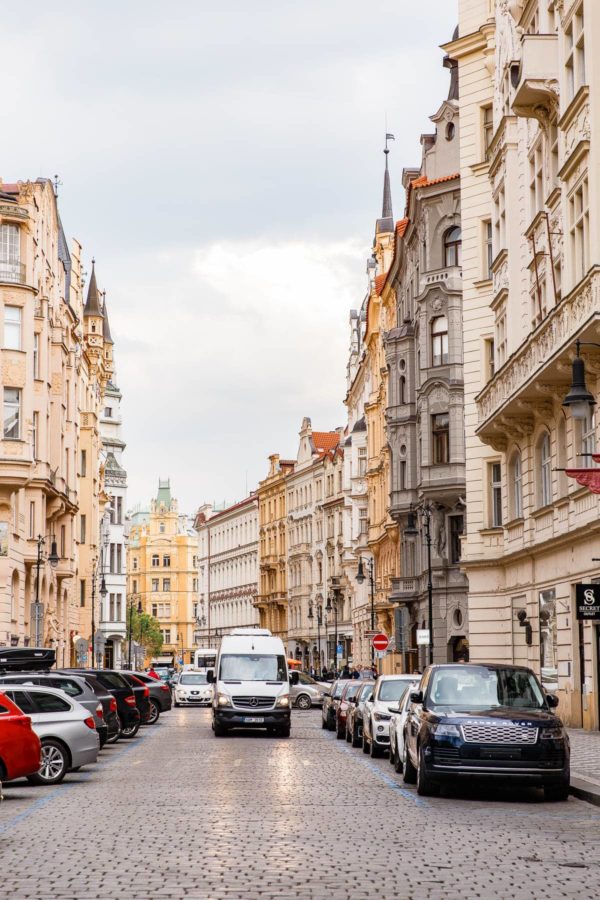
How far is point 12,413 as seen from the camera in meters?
56.2

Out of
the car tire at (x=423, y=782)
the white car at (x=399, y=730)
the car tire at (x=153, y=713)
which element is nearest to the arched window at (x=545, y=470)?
the white car at (x=399, y=730)

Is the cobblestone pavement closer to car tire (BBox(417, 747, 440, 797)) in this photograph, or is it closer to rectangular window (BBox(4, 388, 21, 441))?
car tire (BBox(417, 747, 440, 797))

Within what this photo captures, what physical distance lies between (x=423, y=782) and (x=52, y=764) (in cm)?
577

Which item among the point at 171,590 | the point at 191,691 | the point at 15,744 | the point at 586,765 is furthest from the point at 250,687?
the point at 171,590

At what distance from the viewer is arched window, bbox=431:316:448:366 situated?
5600 cm

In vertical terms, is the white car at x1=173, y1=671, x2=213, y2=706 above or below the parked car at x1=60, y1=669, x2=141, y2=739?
below

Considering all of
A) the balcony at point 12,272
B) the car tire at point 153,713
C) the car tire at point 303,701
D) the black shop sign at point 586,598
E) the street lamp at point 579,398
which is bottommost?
the car tire at point 303,701

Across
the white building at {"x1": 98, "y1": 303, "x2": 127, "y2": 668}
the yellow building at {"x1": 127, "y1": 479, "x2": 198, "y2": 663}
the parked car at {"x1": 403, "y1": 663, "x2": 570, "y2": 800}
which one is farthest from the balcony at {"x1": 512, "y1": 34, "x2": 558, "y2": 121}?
the yellow building at {"x1": 127, "y1": 479, "x2": 198, "y2": 663}

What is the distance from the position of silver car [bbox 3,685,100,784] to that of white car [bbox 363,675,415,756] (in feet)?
22.9

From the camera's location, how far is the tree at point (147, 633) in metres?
157

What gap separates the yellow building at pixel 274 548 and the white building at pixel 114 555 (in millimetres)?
14028

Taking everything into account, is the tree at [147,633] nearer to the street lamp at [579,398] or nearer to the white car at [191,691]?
the white car at [191,691]

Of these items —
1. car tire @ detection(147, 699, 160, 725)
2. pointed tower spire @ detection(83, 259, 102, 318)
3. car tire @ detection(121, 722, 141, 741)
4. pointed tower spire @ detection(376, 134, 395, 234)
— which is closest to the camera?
car tire @ detection(121, 722, 141, 741)

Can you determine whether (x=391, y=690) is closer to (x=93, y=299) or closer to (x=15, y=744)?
(x=15, y=744)
